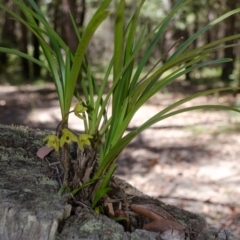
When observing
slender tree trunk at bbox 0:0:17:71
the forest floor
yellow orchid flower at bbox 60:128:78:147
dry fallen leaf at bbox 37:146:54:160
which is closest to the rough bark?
dry fallen leaf at bbox 37:146:54:160

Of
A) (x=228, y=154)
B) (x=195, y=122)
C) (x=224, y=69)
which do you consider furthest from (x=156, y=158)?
(x=224, y=69)

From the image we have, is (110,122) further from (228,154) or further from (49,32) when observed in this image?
(228,154)

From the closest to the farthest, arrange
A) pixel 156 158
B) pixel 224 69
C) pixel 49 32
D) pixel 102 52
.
Answer: 1. pixel 49 32
2. pixel 156 158
3. pixel 224 69
4. pixel 102 52

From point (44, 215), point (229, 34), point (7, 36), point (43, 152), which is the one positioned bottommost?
point (44, 215)

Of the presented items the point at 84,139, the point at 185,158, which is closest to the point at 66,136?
the point at 84,139

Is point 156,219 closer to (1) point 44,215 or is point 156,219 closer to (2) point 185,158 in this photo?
(1) point 44,215

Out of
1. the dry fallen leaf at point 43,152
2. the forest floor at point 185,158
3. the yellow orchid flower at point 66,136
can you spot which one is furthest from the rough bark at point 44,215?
the forest floor at point 185,158
